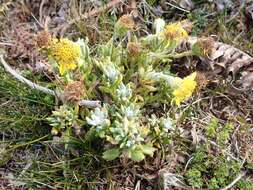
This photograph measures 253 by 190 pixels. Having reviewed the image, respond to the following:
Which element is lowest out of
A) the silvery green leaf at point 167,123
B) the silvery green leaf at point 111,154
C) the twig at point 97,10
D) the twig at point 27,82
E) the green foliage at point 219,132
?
the green foliage at point 219,132

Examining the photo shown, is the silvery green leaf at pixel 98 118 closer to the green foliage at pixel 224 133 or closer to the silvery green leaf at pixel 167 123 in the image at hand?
the silvery green leaf at pixel 167 123

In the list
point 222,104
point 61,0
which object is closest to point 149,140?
point 222,104

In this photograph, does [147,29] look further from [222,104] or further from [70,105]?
[70,105]

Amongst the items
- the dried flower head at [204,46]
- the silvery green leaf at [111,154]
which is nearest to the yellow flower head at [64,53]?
the silvery green leaf at [111,154]

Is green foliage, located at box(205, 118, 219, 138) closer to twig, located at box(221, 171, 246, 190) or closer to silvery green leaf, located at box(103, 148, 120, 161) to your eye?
twig, located at box(221, 171, 246, 190)

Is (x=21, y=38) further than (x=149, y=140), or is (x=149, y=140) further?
(x=21, y=38)

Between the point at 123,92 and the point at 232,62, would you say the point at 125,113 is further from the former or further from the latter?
the point at 232,62

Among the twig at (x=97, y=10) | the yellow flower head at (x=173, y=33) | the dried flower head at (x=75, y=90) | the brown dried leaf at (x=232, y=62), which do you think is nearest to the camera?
the dried flower head at (x=75, y=90)
